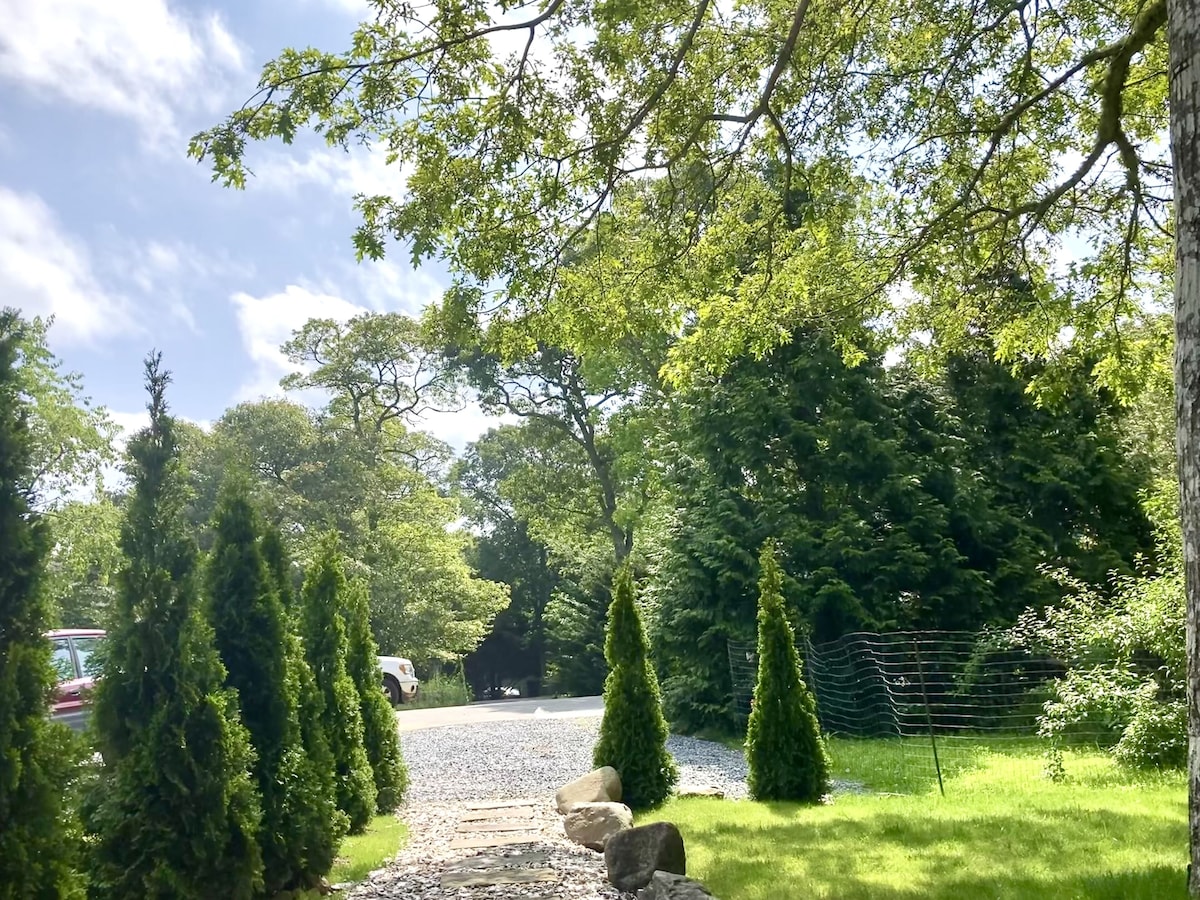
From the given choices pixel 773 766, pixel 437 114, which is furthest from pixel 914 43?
pixel 773 766

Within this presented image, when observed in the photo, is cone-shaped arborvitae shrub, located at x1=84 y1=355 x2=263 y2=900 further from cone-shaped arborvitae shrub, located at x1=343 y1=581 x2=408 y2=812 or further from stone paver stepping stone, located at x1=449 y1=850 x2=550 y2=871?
cone-shaped arborvitae shrub, located at x1=343 y1=581 x2=408 y2=812

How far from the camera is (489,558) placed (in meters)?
38.4

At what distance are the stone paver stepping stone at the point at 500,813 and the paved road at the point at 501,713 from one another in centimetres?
707

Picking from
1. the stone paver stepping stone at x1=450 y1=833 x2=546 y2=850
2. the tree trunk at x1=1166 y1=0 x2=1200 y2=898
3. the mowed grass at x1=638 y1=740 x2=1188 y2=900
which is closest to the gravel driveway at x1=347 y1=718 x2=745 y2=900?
the stone paver stepping stone at x1=450 y1=833 x2=546 y2=850

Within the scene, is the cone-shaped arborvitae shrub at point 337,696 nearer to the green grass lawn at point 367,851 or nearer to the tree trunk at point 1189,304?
the green grass lawn at point 367,851

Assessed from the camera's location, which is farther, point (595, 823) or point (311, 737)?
point (595, 823)

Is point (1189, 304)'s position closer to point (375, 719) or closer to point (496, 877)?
point (496, 877)

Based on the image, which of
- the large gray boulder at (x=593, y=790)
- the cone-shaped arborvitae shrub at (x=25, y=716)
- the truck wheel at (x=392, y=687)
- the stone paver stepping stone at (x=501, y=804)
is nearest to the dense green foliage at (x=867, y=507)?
the stone paver stepping stone at (x=501, y=804)

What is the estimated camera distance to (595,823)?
6.94 meters

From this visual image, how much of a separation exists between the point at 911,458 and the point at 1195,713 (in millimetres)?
12484

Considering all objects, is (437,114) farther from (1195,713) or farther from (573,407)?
(573,407)

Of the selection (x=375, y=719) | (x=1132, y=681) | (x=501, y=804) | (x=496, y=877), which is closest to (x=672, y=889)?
(x=496, y=877)

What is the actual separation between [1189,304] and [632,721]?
6.39 metres

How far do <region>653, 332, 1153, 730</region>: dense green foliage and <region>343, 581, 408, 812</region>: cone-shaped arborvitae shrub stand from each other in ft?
21.9
